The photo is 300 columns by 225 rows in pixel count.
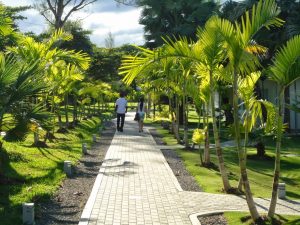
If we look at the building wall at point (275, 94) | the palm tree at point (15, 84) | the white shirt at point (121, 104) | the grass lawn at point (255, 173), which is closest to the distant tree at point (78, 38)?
the building wall at point (275, 94)

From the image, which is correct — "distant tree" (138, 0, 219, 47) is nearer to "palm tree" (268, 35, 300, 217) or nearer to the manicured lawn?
the manicured lawn

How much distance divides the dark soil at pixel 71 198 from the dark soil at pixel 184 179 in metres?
1.91

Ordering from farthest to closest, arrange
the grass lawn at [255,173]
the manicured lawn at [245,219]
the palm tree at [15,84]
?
the grass lawn at [255,173]
the palm tree at [15,84]
the manicured lawn at [245,219]

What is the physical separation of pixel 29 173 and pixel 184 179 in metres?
3.43

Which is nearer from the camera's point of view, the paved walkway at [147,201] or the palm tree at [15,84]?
the paved walkway at [147,201]

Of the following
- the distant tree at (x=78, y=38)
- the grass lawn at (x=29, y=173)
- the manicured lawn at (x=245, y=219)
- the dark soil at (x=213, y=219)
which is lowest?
the dark soil at (x=213, y=219)

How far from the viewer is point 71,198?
8.61 metres

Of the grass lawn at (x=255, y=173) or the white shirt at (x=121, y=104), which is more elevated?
the white shirt at (x=121, y=104)

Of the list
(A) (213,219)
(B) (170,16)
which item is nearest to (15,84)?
(A) (213,219)

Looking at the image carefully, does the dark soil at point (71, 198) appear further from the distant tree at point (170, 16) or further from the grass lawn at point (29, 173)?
the distant tree at point (170, 16)

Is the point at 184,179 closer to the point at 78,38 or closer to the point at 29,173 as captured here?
the point at 29,173

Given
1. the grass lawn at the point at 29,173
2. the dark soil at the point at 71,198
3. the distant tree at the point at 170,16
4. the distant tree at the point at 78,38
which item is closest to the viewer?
the dark soil at the point at 71,198

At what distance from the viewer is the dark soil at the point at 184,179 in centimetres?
739

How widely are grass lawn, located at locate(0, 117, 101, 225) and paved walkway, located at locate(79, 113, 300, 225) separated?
94 centimetres
